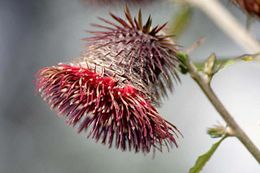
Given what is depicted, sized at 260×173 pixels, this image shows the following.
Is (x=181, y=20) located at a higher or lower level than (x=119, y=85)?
higher

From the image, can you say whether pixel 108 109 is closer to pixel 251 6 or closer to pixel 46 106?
pixel 251 6

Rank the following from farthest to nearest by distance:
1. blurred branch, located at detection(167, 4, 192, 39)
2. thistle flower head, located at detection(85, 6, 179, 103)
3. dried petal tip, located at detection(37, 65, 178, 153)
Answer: blurred branch, located at detection(167, 4, 192, 39), thistle flower head, located at detection(85, 6, 179, 103), dried petal tip, located at detection(37, 65, 178, 153)

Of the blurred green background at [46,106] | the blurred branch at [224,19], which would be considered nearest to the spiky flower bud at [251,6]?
the blurred branch at [224,19]

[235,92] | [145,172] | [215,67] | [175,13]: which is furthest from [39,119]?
[215,67]

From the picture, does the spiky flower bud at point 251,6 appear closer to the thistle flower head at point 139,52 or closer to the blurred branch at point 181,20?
the thistle flower head at point 139,52

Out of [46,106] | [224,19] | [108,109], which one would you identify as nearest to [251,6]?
[108,109]

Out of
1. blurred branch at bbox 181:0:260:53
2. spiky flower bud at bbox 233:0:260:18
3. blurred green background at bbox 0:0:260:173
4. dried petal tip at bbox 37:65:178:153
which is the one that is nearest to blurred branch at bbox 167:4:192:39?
blurred branch at bbox 181:0:260:53

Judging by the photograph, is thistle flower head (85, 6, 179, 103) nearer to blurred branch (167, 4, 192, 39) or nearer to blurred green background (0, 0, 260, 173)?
blurred branch (167, 4, 192, 39)
